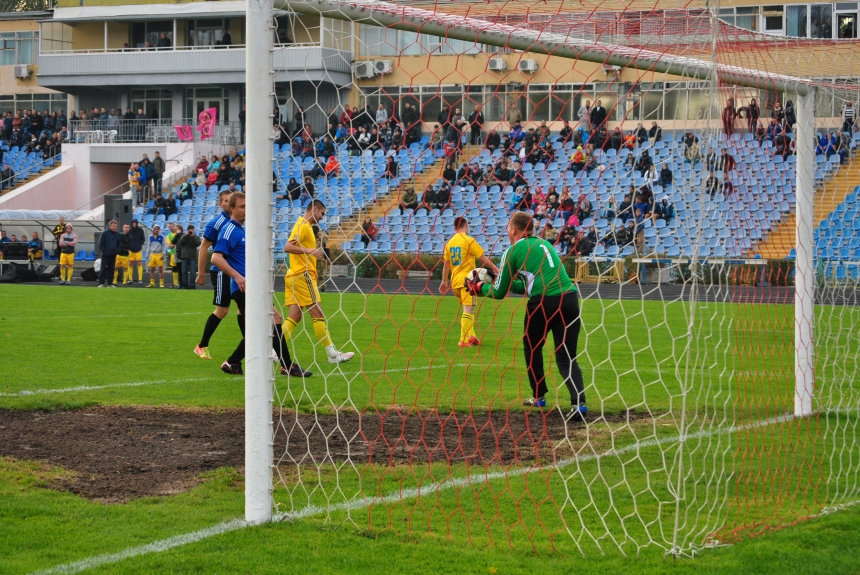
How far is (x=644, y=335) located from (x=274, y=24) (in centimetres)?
1127

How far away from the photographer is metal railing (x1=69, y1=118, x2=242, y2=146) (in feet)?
148

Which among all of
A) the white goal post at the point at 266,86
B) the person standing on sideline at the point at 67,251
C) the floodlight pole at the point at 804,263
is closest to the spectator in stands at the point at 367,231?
the white goal post at the point at 266,86

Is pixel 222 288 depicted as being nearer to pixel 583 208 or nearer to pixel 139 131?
pixel 583 208

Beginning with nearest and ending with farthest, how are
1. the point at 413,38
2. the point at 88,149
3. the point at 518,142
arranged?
the point at 518,142, the point at 413,38, the point at 88,149

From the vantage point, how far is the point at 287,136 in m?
6.12

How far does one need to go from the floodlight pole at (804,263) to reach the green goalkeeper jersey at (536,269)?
1.87 m

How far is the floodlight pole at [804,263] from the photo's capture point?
8.27 meters

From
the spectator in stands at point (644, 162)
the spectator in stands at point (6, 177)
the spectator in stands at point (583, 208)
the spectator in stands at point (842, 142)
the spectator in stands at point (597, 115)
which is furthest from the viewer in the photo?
the spectator in stands at point (6, 177)

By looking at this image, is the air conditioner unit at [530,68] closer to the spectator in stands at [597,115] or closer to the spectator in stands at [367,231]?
the spectator in stands at [597,115]

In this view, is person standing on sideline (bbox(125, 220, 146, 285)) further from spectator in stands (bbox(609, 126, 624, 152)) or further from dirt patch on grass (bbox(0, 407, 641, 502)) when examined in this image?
spectator in stands (bbox(609, 126, 624, 152))

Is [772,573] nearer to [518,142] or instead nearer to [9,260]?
[518,142]

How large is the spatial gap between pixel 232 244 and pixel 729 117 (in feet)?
18.0

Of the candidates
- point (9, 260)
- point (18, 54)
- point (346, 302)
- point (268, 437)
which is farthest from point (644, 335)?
point (18, 54)

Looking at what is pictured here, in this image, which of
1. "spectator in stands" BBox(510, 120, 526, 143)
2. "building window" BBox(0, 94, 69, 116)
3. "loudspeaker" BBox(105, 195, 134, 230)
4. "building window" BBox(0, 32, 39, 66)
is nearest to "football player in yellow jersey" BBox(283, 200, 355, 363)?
"spectator in stands" BBox(510, 120, 526, 143)
